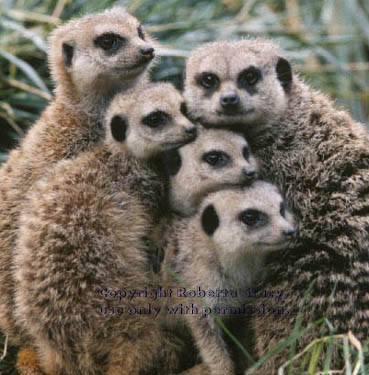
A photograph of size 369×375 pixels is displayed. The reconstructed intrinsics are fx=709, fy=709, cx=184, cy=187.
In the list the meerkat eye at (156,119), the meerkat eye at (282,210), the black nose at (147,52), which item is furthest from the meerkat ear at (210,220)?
the black nose at (147,52)

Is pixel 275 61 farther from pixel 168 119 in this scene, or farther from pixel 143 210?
pixel 143 210

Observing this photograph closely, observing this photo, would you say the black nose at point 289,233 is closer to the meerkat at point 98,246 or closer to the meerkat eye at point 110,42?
the meerkat at point 98,246

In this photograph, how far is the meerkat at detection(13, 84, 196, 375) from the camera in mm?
3205

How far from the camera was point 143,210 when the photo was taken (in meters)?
3.48

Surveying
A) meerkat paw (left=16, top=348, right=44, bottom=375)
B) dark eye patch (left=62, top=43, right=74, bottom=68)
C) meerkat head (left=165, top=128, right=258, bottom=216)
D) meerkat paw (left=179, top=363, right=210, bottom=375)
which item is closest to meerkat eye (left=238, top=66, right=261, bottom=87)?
meerkat head (left=165, top=128, right=258, bottom=216)

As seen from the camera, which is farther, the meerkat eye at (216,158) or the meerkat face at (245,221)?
the meerkat eye at (216,158)

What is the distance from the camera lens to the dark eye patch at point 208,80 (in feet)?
11.9

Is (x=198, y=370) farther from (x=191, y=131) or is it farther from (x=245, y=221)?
(x=191, y=131)

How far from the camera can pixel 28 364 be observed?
11.4 ft

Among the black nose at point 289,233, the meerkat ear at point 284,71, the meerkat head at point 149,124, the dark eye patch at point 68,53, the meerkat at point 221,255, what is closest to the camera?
the black nose at point 289,233

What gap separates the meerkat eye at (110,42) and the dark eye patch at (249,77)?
783mm

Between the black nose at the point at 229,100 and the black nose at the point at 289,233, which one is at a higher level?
the black nose at the point at 229,100

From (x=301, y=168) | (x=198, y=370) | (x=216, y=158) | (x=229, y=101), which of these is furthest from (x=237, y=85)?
(x=198, y=370)

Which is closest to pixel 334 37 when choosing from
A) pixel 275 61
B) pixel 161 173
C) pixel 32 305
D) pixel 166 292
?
pixel 275 61
